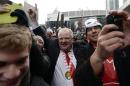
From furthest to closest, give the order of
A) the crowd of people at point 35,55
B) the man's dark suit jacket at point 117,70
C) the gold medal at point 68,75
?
the gold medal at point 68,75, the man's dark suit jacket at point 117,70, the crowd of people at point 35,55

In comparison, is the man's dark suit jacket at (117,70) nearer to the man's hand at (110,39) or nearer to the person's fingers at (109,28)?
the man's hand at (110,39)

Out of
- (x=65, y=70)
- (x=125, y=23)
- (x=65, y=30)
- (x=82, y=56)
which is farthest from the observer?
(x=65, y=30)

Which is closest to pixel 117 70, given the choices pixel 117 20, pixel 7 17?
pixel 117 20

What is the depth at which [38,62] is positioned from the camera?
1.75m

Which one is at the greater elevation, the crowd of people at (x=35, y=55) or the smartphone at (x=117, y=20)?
the smartphone at (x=117, y=20)

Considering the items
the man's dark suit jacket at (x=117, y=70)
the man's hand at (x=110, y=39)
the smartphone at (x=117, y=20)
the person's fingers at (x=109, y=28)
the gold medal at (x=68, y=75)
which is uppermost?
the smartphone at (x=117, y=20)

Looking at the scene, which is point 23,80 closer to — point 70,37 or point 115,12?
point 115,12

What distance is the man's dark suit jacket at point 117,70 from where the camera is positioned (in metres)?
1.67

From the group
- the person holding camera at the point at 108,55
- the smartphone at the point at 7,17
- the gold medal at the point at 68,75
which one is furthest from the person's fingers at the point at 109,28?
the gold medal at the point at 68,75

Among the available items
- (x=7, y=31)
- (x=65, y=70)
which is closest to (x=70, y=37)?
(x=65, y=70)

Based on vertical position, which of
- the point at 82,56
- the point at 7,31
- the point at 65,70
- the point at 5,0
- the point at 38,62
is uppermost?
the point at 5,0

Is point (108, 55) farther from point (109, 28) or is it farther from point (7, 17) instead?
point (7, 17)

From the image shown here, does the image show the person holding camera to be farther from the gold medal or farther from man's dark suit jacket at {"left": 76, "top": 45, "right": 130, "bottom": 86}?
the gold medal

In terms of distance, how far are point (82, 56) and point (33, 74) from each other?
2.08m
